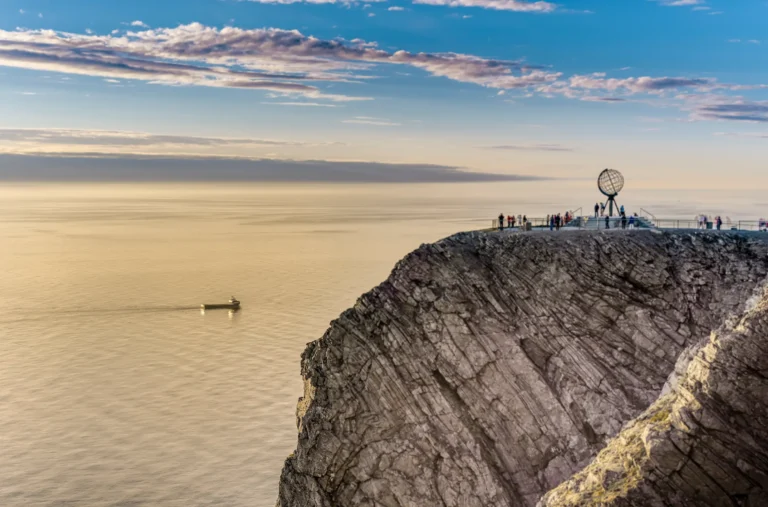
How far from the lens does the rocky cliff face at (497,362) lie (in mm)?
36375

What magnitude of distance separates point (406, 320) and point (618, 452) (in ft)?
58.2

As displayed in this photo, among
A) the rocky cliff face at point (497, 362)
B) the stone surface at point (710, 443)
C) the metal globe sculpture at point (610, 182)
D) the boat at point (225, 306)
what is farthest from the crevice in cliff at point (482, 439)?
the boat at point (225, 306)

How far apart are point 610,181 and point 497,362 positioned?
27.1m

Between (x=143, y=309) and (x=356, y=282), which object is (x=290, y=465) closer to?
(x=143, y=309)

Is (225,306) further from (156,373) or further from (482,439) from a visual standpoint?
(482,439)

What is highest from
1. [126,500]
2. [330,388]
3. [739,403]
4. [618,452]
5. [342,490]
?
[739,403]

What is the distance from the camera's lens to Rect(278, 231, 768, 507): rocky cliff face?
36.4 meters

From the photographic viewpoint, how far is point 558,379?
38.9 meters

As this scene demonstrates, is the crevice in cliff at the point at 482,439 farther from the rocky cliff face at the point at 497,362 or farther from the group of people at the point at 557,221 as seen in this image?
the group of people at the point at 557,221

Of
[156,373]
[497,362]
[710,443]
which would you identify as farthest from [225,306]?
[710,443]

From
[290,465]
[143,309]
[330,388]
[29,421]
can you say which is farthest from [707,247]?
[143,309]

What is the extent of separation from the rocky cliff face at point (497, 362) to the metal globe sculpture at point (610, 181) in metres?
15.1

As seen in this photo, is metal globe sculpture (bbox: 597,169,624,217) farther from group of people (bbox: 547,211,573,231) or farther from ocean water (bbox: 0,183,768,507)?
ocean water (bbox: 0,183,768,507)

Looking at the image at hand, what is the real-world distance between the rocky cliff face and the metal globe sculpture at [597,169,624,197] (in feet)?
49.6
